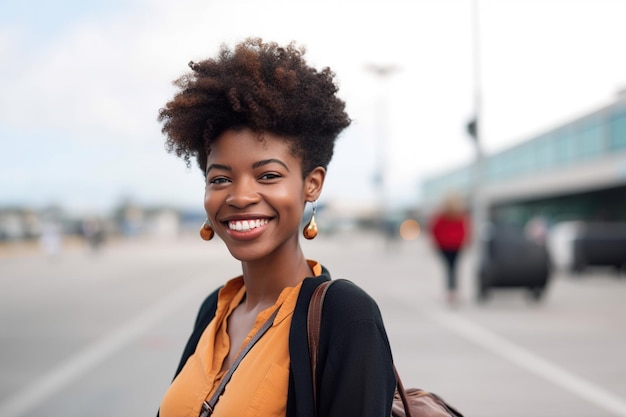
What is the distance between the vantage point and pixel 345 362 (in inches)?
65.3

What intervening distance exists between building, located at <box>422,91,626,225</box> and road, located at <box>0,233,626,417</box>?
13.7 metres

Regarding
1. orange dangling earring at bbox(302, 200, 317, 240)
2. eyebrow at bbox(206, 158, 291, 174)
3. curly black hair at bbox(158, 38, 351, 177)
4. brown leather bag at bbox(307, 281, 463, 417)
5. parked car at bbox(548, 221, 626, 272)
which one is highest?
curly black hair at bbox(158, 38, 351, 177)

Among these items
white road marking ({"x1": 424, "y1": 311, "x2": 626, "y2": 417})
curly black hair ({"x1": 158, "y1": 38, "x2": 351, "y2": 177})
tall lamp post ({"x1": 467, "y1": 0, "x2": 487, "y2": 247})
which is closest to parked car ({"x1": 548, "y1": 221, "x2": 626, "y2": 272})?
tall lamp post ({"x1": 467, "y1": 0, "x2": 487, "y2": 247})

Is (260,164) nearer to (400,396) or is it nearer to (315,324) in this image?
(315,324)

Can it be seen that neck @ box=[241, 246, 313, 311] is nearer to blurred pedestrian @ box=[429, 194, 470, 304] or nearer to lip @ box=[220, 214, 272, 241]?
lip @ box=[220, 214, 272, 241]

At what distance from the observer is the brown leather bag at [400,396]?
1732 mm

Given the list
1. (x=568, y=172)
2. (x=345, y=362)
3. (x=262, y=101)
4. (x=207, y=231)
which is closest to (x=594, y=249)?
(x=207, y=231)

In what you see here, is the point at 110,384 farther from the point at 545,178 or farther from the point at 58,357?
the point at 545,178

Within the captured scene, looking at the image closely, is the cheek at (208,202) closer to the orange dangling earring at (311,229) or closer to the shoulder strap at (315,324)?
the orange dangling earring at (311,229)

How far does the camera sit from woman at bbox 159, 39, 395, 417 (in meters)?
1.74

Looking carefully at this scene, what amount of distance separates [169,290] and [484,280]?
661 cm

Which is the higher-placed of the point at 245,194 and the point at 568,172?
the point at 568,172

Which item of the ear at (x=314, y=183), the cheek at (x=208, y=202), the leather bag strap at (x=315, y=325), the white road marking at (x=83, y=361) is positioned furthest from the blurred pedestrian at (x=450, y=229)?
the leather bag strap at (x=315, y=325)

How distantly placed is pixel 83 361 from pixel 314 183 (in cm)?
639
